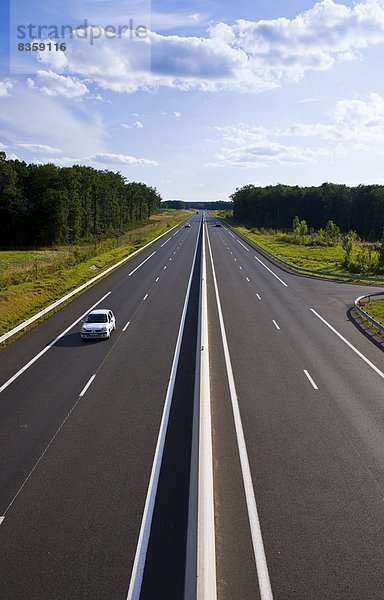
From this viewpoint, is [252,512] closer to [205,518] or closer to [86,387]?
[205,518]

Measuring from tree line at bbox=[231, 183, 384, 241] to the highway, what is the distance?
103 metres

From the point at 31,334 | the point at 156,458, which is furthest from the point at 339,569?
the point at 31,334

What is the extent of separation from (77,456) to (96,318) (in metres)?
12.9

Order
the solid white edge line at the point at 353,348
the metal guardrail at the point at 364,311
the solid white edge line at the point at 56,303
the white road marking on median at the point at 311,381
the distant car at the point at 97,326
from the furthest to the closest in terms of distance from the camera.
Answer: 1. the metal guardrail at the point at 364,311
2. the solid white edge line at the point at 56,303
3. the distant car at the point at 97,326
4. the solid white edge line at the point at 353,348
5. the white road marking on median at the point at 311,381

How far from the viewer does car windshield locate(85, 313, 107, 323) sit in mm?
25298

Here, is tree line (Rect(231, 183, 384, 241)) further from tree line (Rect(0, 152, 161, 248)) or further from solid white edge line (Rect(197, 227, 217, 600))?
solid white edge line (Rect(197, 227, 217, 600))

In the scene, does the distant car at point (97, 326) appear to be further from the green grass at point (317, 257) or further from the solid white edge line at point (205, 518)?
the green grass at point (317, 257)

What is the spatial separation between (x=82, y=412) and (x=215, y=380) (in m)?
5.63

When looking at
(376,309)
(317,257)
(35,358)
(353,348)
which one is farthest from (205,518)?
(317,257)

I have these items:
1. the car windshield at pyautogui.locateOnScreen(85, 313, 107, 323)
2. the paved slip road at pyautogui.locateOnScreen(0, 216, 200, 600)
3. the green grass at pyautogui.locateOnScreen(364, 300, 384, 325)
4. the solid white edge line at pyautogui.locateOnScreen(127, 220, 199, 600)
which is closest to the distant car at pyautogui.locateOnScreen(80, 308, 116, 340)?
the car windshield at pyautogui.locateOnScreen(85, 313, 107, 323)

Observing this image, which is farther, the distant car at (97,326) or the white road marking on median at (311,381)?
the distant car at (97,326)

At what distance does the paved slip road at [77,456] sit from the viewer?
883 centimetres

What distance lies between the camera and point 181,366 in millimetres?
20594

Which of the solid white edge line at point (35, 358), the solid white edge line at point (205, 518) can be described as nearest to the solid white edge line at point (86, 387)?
the solid white edge line at point (35, 358)
